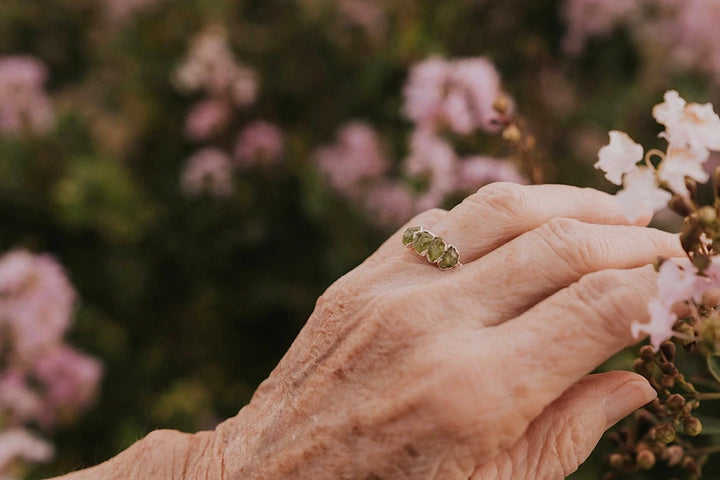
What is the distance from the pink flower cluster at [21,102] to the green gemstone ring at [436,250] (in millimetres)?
2109

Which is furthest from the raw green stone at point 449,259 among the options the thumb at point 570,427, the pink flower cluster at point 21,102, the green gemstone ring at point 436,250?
the pink flower cluster at point 21,102

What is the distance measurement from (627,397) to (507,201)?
13.9 inches

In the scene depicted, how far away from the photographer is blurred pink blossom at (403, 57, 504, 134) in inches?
71.9

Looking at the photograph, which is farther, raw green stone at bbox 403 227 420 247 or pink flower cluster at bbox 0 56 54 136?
pink flower cluster at bbox 0 56 54 136

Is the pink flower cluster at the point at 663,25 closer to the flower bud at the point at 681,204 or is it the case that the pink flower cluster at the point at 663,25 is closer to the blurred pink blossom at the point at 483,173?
the blurred pink blossom at the point at 483,173

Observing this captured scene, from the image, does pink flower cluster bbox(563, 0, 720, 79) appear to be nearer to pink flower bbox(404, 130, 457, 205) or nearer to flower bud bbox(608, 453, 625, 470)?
pink flower bbox(404, 130, 457, 205)

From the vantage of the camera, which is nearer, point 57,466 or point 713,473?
point 713,473

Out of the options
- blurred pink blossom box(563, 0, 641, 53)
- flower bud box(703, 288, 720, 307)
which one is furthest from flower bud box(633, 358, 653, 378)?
blurred pink blossom box(563, 0, 641, 53)

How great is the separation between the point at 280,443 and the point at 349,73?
1824 millimetres

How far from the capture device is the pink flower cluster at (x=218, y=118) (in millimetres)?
2598

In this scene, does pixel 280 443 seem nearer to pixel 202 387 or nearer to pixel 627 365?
pixel 627 365

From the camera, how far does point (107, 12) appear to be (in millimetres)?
3086

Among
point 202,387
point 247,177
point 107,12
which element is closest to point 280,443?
point 202,387

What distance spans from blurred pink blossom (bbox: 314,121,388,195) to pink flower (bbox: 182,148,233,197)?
16.1 inches
